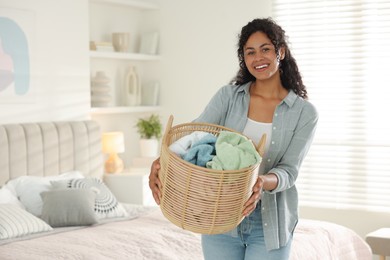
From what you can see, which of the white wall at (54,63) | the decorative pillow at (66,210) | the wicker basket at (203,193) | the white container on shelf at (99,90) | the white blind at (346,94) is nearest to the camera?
the wicker basket at (203,193)

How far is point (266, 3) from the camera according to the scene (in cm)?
545

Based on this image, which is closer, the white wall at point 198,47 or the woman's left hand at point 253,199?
the woman's left hand at point 253,199

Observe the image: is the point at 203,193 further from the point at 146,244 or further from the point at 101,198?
the point at 101,198

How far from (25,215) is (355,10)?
277cm

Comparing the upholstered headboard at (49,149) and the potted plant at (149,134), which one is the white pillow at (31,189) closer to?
the upholstered headboard at (49,149)

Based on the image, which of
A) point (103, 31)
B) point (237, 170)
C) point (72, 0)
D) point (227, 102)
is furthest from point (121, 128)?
point (237, 170)

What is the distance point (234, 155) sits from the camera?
2.13m

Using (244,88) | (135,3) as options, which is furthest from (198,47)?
(244,88)

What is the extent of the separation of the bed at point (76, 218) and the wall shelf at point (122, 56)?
589 mm

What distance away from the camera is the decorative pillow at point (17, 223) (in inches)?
145

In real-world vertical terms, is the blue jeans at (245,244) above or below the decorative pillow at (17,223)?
above

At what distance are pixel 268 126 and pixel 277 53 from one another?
10.3 inches

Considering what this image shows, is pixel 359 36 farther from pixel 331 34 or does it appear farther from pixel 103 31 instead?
pixel 103 31

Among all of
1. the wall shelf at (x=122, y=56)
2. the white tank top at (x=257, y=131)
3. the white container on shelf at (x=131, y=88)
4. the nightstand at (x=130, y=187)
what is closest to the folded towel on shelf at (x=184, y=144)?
the white tank top at (x=257, y=131)
